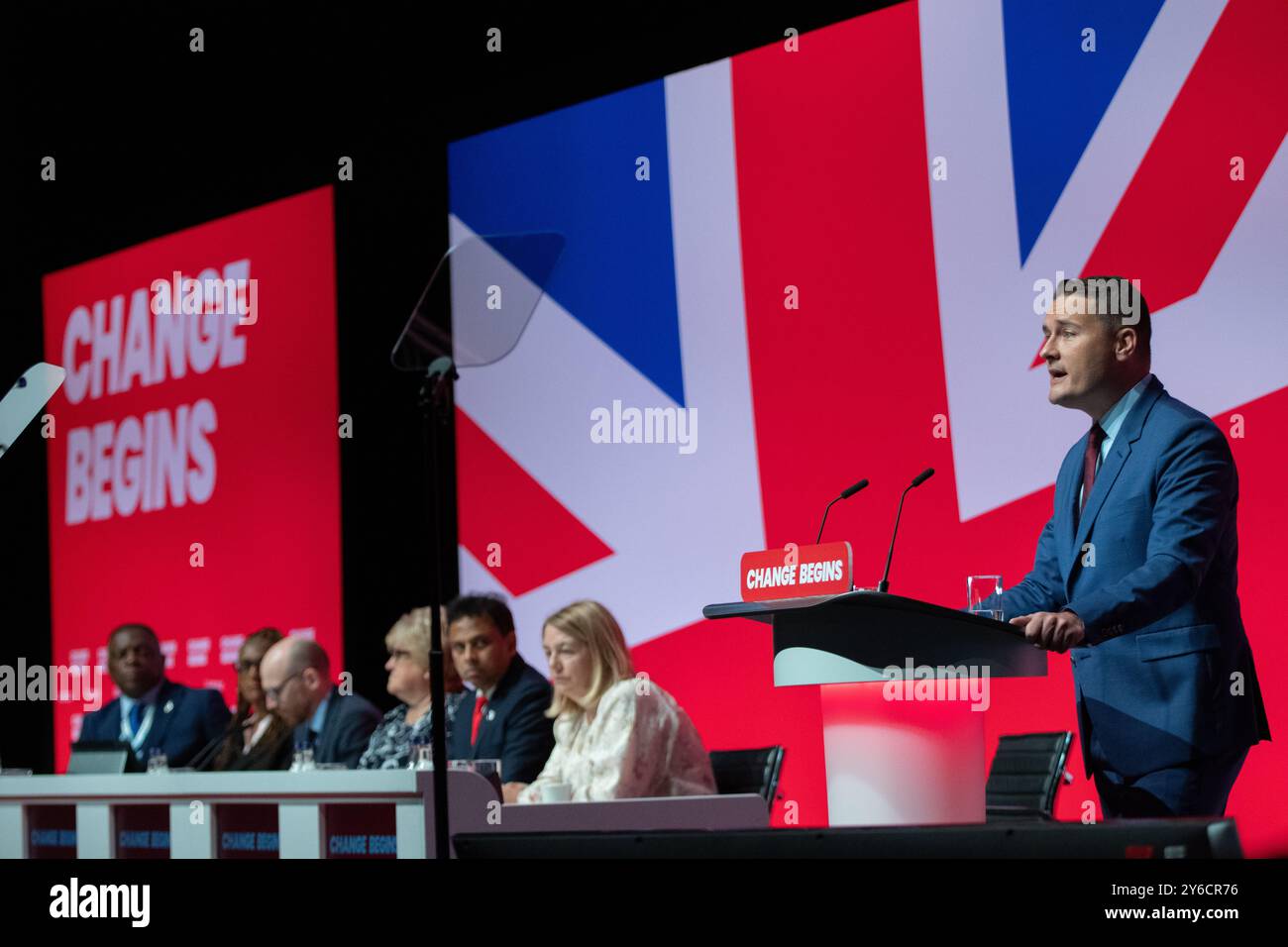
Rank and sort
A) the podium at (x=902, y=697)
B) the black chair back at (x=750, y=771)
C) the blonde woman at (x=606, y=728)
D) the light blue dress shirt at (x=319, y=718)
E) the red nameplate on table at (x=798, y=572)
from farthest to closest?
the light blue dress shirt at (x=319, y=718) → the black chair back at (x=750, y=771) → the blonde woman at (x=606, y=728) → the red nameplate on table at (x=798, y=572) → the podium at (x=902, y=697)

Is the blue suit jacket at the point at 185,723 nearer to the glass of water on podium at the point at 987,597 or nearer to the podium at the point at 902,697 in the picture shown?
the glass of water on podium at the point at 987,597

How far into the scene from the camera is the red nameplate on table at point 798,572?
8.39 feet

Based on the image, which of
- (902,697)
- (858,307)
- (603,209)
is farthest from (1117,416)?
(603,209)

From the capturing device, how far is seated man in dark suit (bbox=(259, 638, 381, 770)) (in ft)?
16.7

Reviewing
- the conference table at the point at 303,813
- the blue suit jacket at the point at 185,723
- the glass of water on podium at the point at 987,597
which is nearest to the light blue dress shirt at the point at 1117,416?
the glass of water on podium at the point at 987,597

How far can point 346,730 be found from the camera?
16.7 feet

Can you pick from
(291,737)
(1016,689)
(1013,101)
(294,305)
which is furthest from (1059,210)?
(294,305)

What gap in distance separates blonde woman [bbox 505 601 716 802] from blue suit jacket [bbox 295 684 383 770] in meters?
0.88

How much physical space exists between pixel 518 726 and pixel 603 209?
2.14 metres

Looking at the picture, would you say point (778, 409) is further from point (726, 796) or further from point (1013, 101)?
point (726, 796)

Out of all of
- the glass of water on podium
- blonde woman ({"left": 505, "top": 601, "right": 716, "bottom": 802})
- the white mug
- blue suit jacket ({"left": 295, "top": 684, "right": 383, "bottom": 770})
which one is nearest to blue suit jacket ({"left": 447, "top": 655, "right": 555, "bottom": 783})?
blonde woman ({"left": 505, "top": 601, "right": 716, "bottom": 802})

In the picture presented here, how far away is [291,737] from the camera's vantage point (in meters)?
5.38

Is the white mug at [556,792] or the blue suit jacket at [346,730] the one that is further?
the blue suit jacket at [346,730]

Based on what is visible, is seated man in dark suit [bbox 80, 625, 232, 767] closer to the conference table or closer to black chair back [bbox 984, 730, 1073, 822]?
the conference table
